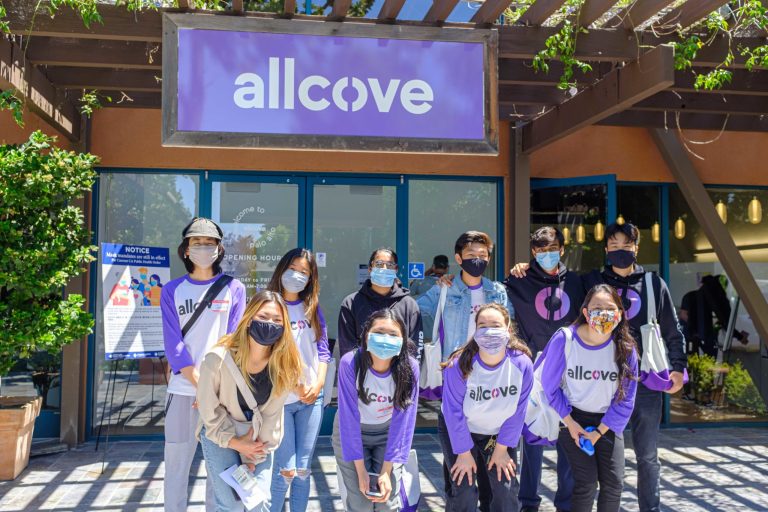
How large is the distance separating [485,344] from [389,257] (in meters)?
0.97

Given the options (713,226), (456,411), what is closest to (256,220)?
(456,411)

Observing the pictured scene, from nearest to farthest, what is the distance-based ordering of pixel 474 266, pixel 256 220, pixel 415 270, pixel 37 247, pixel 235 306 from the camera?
pixel 235 306, pixel 474 266, pixel 37 247, pixel 256 220, pixel 415 270

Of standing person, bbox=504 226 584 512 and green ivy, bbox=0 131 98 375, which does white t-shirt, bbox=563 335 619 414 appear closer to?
standing person, bbox=504 226 584 512

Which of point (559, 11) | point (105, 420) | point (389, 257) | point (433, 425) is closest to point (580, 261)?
point (433, 425)

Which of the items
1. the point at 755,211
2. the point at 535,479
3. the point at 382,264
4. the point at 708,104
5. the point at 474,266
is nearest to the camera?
the point at 382,264

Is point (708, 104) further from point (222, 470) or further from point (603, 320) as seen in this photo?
point (222, 470)

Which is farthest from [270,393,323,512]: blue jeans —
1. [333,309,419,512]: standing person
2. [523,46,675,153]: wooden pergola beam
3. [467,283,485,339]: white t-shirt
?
[523,46,675,153]: wooden pergola beam

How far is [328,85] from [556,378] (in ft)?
7.39

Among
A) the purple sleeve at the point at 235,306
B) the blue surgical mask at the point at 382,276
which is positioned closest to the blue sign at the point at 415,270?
the blue surgical mask at the point at 382,276

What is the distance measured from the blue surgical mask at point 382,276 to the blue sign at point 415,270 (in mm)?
3122

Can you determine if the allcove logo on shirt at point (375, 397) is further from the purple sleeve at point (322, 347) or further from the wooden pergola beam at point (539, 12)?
the wooden pergola beam at point (539, 12)

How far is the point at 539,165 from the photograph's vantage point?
7.93 metres

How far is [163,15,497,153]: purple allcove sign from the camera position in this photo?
416cm

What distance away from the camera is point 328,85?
4.29 meters
